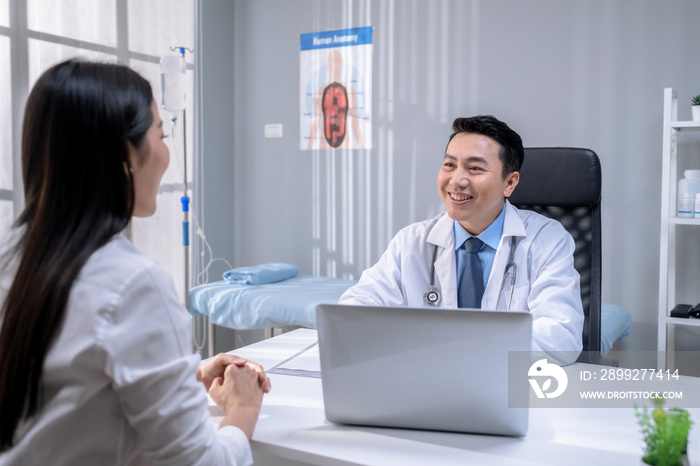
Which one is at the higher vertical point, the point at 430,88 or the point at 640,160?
the point at 430,88

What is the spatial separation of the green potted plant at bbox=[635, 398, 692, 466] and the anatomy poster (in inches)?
112

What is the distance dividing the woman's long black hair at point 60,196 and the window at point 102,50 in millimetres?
1636

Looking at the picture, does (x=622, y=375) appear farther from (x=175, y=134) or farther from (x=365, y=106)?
(x=175, y=134)

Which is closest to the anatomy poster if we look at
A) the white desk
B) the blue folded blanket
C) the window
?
the window

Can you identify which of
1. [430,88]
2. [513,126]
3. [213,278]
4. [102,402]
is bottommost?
[213,278]

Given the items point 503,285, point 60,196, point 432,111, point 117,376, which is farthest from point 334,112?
point 117,376

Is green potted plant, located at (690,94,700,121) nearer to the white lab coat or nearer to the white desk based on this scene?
the white lab coat

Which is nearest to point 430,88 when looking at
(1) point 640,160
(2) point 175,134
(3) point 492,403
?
(1) point 640,160

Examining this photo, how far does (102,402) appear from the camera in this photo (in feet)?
2.68

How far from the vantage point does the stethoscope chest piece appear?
1785mm

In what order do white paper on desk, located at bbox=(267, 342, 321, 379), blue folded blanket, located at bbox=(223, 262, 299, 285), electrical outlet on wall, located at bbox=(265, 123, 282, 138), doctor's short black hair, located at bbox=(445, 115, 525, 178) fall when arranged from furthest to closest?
electrical outlet on wall, located at bbox=(265, 123, 282, 138), blue folded blanket, located at bbox=(223, 262, 299, 285), doctor's short black hair, located at bbox=(445, 115, 525, 178), white paper on desk, located at bbox=(267, 342, 321, 379)

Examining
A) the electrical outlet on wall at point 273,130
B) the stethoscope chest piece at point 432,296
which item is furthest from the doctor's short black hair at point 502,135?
the electrical outlet on wall at point 273,130

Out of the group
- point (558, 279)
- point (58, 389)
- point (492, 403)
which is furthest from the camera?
point (558, 279)

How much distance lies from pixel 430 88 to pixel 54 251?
113 inches
